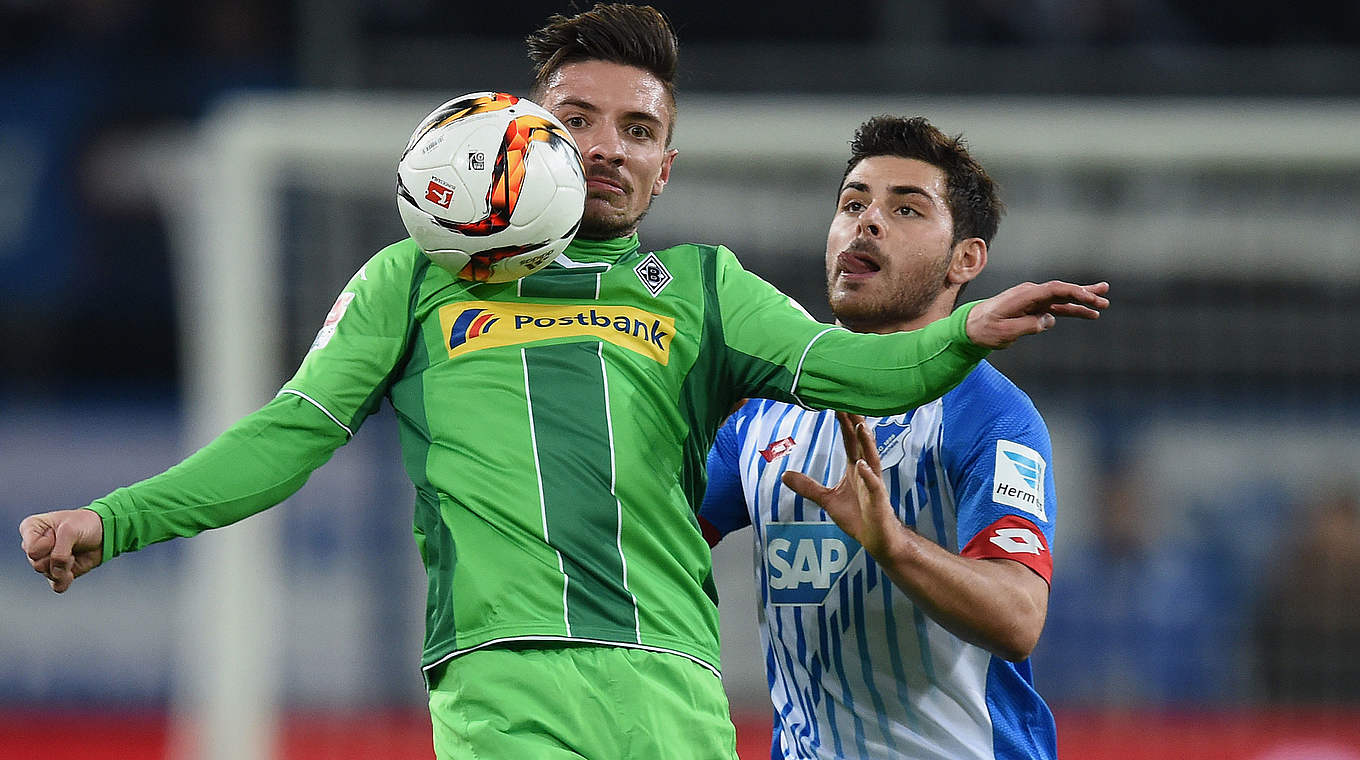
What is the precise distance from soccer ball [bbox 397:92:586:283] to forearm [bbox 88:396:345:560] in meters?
0.38

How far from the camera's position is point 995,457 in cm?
362

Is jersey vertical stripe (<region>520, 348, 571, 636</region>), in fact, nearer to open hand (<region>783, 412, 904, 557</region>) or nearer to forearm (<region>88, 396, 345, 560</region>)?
forearm (<region>88, 396, 345, 560</region>)

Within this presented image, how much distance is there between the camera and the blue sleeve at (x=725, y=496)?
4098 mm

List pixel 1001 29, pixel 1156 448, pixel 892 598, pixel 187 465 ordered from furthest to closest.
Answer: pixel 1001 29 → pixel 1156 448 → pixel 892 598 → pixel 187 465

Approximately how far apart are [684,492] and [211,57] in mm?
8592

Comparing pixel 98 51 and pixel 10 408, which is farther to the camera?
pixel 98 51

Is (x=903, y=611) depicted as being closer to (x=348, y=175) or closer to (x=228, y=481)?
(x=228, y=481)

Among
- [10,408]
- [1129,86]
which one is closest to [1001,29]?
[1129,86]

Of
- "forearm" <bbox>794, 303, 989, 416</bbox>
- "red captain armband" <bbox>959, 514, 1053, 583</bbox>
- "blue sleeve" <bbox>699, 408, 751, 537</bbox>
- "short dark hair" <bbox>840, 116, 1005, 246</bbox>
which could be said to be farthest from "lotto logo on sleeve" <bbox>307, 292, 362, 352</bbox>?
"short dark hair" <bbox>840, 116, 1005, 246</bbox>

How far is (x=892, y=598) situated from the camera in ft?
12.5

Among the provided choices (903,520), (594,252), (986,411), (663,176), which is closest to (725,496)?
(903,520)

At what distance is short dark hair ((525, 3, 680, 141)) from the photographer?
336 centimetres

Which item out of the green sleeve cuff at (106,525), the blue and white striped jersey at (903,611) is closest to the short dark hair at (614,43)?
the blue and white striped jersey at (903,611)

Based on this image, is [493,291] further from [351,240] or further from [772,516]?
[351,240]
